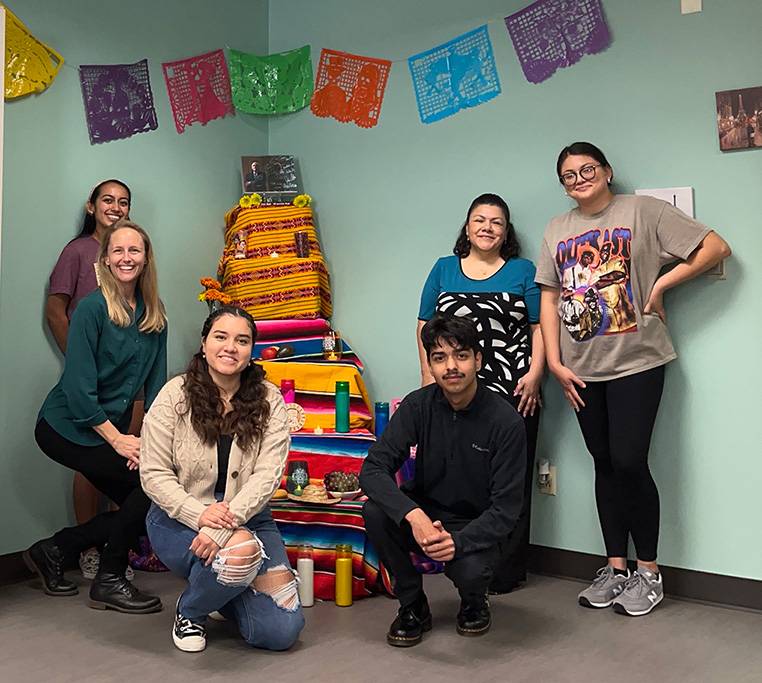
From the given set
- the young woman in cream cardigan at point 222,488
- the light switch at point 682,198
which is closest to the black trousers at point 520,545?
the light switch at point 682,198

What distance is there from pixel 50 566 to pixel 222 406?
3.18 feet

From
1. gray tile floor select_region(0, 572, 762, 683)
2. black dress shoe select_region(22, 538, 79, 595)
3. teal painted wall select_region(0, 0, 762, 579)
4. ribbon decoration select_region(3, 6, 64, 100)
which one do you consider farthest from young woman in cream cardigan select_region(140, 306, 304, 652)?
ribbon decoration select_region(3, 6, 64, 100)

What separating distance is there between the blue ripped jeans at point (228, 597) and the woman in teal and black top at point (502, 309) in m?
0.87

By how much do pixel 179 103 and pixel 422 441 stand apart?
202cm

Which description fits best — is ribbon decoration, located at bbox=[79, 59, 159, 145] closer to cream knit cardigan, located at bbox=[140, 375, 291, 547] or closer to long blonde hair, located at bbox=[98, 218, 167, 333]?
long blonde hair, located at bbox=[98, 218, 167, 333]

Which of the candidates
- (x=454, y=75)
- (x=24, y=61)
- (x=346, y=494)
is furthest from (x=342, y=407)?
(x=24, y=61)

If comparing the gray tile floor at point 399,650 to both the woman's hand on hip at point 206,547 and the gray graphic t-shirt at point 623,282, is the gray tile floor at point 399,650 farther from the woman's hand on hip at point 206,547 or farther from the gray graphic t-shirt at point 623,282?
the gray graphic t-shirt at point 623,282

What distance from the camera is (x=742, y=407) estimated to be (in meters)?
3.07

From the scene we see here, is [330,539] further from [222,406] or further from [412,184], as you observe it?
[412,184]

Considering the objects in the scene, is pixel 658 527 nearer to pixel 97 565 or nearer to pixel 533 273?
pixel 533 273

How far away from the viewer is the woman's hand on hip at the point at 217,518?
8.36ft

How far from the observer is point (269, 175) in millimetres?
4184

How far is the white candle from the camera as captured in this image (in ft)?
10.00

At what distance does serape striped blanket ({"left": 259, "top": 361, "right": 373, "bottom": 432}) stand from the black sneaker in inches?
44.4
